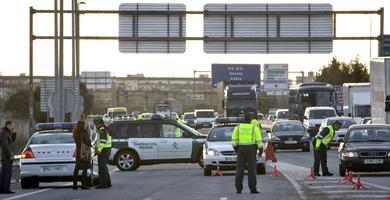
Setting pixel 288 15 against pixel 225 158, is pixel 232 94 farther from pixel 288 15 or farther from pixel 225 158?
pixel 225 158

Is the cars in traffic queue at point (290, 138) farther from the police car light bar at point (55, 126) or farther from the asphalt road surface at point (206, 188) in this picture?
the police car light bar at point (55, 126)

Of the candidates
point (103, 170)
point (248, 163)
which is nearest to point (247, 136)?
point (248, 163)

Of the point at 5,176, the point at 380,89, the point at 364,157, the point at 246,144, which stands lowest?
the point at 5,176

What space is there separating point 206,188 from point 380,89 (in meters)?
19.1

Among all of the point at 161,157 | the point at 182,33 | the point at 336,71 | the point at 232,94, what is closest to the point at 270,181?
the point at 161,157

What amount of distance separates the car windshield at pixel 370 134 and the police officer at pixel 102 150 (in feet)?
23.9

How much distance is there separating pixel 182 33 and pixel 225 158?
1552 centimetres

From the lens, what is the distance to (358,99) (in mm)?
68875

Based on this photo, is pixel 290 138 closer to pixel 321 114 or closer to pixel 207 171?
pixel 321 114

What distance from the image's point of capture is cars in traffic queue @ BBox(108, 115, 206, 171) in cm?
3531

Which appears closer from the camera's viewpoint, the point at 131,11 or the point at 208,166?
the point at 208,166

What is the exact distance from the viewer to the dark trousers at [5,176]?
2492 cm

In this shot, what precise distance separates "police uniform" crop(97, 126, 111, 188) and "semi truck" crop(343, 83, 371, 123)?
43.6 metres

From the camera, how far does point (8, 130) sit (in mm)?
25219
